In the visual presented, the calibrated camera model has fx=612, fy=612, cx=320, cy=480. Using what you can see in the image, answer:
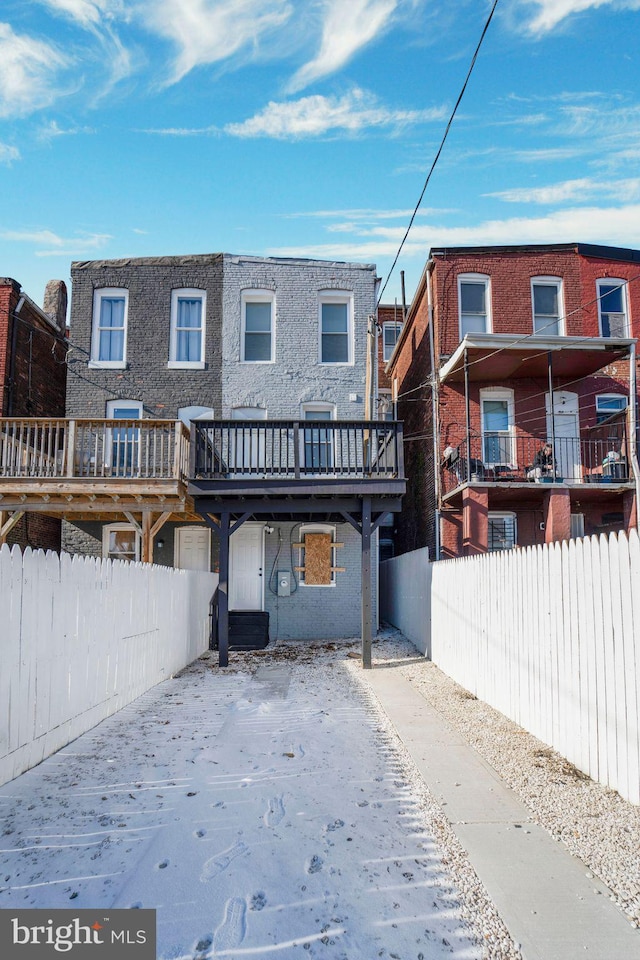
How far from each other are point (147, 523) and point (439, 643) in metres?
6.13

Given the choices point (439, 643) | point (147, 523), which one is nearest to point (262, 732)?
point (439, 643)

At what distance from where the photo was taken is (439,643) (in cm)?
1020

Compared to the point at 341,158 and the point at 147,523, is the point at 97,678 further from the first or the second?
the point at 341,158

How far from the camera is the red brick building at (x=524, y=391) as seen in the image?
1489 cm

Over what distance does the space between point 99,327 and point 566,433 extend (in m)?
12.1

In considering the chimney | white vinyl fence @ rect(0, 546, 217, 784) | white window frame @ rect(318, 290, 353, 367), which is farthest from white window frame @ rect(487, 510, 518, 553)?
the chimney

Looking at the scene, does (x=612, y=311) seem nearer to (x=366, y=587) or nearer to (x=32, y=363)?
(x=366, y=587)

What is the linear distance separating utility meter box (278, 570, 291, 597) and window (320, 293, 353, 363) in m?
5.35

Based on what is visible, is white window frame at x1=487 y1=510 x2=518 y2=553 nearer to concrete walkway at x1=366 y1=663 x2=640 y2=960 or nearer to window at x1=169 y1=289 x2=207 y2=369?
window at x1=169 y1=289 x2=207 y2=369

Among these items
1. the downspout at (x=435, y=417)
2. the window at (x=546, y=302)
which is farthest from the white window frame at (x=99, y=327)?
the window at (x=546, y=302)

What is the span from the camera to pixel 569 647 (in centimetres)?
512

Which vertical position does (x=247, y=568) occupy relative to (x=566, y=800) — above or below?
above

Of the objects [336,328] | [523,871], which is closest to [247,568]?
[336,328]

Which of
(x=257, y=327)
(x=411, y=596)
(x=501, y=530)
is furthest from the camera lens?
(x=501, y=530)
